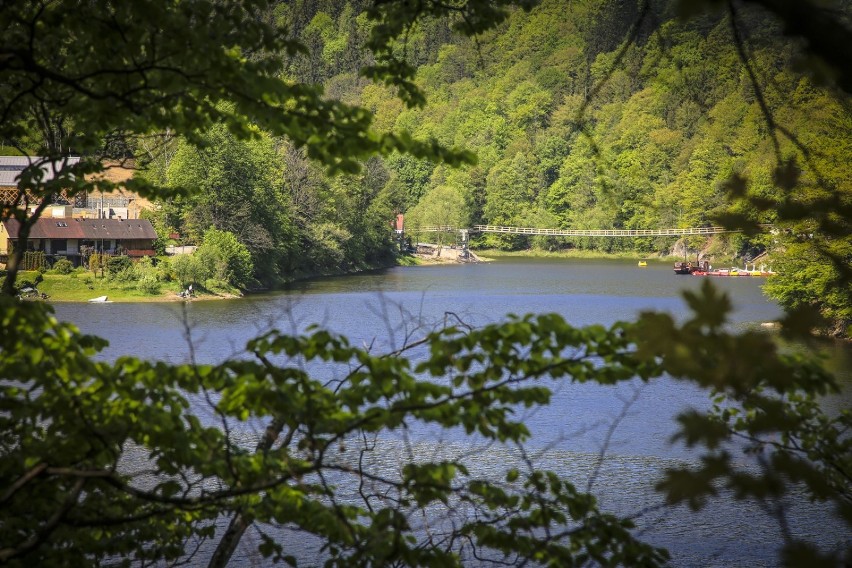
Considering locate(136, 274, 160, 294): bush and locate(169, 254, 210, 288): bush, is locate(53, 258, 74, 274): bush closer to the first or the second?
locate(136, 274, 160, 294): bush

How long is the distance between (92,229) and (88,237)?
621 millimetres

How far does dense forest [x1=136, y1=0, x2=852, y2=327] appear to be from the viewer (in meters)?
3.00

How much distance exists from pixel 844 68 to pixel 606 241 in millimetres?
81263

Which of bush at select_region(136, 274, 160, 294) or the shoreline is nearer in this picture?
the shoreline

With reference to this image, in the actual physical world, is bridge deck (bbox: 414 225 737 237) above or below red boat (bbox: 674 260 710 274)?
above

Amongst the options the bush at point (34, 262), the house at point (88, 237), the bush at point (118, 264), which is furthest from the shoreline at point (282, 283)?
the house at point (88, 237)

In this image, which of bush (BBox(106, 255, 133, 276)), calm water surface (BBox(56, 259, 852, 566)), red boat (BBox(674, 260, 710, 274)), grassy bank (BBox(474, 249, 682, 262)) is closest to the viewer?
calm water surface (BBox(56, 259, 852, 566))

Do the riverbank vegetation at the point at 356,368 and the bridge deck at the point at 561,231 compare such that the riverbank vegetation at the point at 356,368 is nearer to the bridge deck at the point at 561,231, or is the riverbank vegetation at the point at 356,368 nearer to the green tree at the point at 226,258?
the green tree at the point at 226,258

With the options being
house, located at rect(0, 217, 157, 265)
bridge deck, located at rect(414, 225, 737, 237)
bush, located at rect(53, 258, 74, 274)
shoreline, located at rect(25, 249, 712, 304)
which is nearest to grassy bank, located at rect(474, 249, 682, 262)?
shoreline, located at rect(25, 249, 712, 304)

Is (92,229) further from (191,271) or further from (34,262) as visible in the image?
(191,271)

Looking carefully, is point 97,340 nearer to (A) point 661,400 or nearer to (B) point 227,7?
(B) point 227,7

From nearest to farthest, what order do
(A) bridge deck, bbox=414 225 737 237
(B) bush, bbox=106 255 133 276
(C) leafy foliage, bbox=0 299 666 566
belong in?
(C) leafy foliage, bbox=0 299 666 566, (B) bush, bbox=106 255 133 276, (A) bridge deck, bbox=414 225 737 237

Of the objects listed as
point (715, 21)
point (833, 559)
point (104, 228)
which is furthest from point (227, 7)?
Result: point (104, 228)

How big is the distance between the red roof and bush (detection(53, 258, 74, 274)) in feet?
8.82
